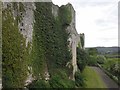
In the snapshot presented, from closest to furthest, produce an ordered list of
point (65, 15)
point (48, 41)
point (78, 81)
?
point (48, 41) < point (65, 15) < point (78, 81)

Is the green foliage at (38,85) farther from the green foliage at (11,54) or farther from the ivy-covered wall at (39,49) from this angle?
the green foliage at (11,54)

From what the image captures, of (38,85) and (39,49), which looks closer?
(38,85)

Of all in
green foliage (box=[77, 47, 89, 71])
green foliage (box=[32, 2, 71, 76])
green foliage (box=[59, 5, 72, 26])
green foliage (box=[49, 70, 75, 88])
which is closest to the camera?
green foliage (box=[32, 2, 71, 76])

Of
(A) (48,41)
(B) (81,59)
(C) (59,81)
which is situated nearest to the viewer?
(C) (59,81)

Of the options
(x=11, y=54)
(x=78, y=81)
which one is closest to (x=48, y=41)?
(x=11, y=54)

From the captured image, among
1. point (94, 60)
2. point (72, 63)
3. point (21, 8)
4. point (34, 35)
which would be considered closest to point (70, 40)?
point (72, 63)

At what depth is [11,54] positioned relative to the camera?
15.2 metres

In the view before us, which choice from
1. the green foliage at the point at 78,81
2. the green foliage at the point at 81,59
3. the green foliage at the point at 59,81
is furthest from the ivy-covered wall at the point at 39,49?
the green foliage at the point at 81,59

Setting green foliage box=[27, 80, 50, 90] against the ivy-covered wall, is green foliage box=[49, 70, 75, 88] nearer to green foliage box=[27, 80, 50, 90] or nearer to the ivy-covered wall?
the ivy-covered wall

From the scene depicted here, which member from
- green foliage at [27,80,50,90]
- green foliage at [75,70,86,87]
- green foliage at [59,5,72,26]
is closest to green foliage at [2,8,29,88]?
green foliage at [27,80,50,90]

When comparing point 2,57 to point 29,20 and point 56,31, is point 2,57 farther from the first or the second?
point 56,31

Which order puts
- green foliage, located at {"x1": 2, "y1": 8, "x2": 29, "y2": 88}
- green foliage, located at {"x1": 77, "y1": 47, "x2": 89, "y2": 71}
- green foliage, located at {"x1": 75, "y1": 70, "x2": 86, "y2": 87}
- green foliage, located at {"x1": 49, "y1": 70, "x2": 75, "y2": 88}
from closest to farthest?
green foliage, located at {"x1": 2, "y1": 8, "x2": 29, "y2": 88}, green foliage, located at {"x1": 49, "y1": 70, "x2": 75, "y2": 88}, green foliage, located at {"x1": 75, "y1": 70, "x2": 86, "y2": 87}, green foliage, located at {"x1": 77, "y1": 47, "x2": 89, "y2": 71}

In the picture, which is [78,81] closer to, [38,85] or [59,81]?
[59,81]

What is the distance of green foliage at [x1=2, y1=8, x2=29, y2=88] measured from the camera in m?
14.9
